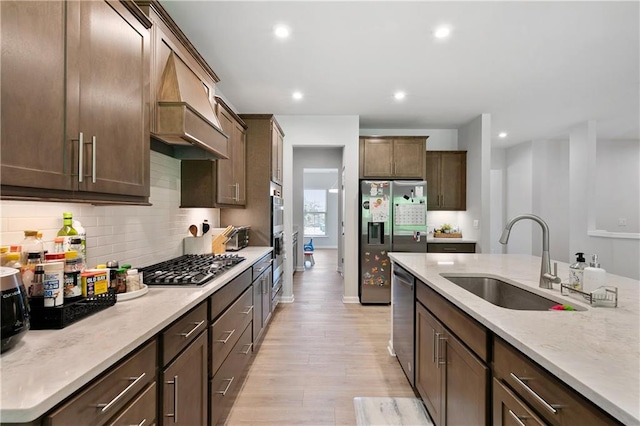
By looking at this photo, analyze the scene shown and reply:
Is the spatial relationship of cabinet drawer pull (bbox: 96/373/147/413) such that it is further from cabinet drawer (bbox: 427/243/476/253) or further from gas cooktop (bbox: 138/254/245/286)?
cabinet drawer (bbox: 427/243/476/253)

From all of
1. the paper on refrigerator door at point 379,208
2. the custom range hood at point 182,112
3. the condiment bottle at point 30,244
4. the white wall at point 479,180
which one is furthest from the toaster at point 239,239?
the white wall at point 479,180

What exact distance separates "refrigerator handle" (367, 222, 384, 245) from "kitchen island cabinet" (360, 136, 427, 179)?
787 millimetres

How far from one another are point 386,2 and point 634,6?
1.82 m

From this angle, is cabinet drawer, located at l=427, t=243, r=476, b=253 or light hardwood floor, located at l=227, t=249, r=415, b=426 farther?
cabinet drawer, located at l=427, t=243, r=476, b=253

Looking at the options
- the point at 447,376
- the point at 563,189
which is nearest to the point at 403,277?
the point at 447,376

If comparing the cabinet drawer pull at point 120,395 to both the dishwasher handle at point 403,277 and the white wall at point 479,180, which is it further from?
the white wall at point 479,180

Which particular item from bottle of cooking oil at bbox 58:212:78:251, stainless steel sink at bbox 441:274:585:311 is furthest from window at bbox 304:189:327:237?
bottle of cooking oil at bbox 58:212:78:251

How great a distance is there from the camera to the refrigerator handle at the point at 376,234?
4.46 m

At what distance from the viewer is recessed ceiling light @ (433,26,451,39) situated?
2.40m

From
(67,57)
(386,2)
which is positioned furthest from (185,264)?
(386,2)

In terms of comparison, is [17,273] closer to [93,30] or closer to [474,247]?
[93,30]

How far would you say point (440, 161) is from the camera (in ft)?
16.7

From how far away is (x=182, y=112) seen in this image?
1.69 meters

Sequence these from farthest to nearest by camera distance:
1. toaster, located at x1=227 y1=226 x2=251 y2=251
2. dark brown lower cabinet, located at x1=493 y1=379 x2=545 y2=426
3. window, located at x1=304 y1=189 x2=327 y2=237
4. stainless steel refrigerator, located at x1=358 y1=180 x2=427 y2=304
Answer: window, located at x1=304 y1=189 x2=327 y2=237
stainless steel refrigerator, located at x1=358 y1=180 x2=427 y2=304
toaster, located at x1=227 y1=226 x2=251 y2=251
dark brown lower cabinet, located at x1=493 y1=379 x2=545 y2=426
